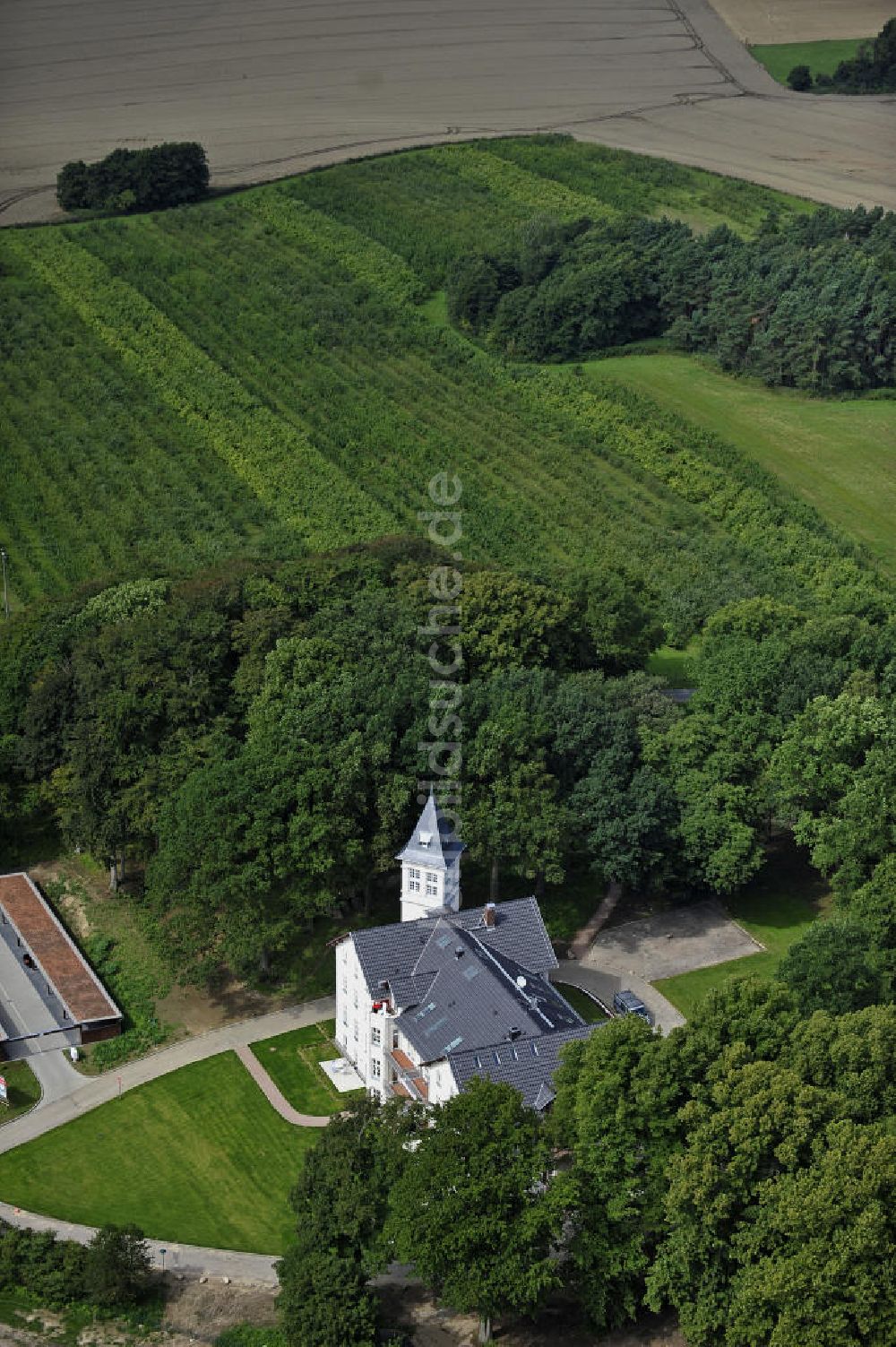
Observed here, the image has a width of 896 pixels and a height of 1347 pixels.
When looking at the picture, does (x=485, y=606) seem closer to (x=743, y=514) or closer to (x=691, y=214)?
(x=743, y=514)

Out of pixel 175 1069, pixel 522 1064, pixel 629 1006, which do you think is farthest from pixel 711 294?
pixel 522 1064

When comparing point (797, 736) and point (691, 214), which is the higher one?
point (691, 214)

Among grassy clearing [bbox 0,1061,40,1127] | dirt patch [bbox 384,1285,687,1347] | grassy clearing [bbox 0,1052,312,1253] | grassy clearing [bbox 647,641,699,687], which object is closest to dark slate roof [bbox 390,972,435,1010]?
grassy clearing [bbox 0,1052,312,1253]

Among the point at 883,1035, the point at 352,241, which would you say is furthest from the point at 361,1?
the point at 883,1035

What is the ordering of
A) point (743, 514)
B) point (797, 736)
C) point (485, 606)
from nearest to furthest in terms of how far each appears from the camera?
point (797, 736) → point (485, 606) → point (743, 514)

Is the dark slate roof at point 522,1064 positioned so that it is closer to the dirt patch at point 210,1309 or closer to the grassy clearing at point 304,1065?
the grassy clearing at point 304,1065

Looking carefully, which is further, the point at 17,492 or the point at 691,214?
the point at 691,214

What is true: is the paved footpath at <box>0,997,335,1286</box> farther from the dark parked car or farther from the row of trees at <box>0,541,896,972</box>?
the dark parked car

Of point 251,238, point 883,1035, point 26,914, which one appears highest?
point 251,238
